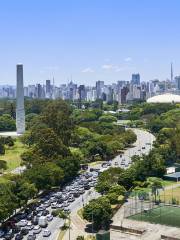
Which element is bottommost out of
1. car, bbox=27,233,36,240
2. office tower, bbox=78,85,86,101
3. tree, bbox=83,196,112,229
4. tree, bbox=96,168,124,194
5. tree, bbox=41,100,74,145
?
car, bbox=27,233,36,240

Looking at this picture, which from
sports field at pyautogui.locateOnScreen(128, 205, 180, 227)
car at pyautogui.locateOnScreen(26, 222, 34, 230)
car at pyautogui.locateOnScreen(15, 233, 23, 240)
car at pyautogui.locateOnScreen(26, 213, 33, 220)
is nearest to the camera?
car at pyautogui.locateOnScreen(15, 233, 23, 240)

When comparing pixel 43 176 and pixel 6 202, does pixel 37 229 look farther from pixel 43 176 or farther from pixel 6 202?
pixel 43 176

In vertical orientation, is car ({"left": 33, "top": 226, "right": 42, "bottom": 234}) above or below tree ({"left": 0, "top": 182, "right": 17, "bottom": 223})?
below

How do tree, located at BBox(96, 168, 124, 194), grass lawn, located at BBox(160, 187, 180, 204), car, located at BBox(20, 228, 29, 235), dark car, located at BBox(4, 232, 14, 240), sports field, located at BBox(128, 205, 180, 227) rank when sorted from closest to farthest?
dark car, located at BBox(4, 232, 14, 240), car, located at BBox(20, 228, 29, 235), sports field, located at BBox(128, 205, 180, 227), tree, located at BBox(96, 168, 124, 194), grass lawn, located at BBox(160, 187, 180, 204)

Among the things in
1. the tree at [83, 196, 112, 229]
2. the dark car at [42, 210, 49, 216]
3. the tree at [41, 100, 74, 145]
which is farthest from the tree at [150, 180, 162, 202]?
the tree at [41, 100, 74, 145]

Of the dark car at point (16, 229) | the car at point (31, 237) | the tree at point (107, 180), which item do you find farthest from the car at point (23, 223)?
the tree at point (107, 180)

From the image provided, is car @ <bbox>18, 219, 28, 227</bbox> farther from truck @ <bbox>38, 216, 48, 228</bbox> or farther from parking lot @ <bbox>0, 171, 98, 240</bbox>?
truck @ <bbox>38, 216, 48, 228</bbox>

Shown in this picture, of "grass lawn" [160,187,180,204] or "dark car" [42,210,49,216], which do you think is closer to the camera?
"dark car" [42,210,49,216]
